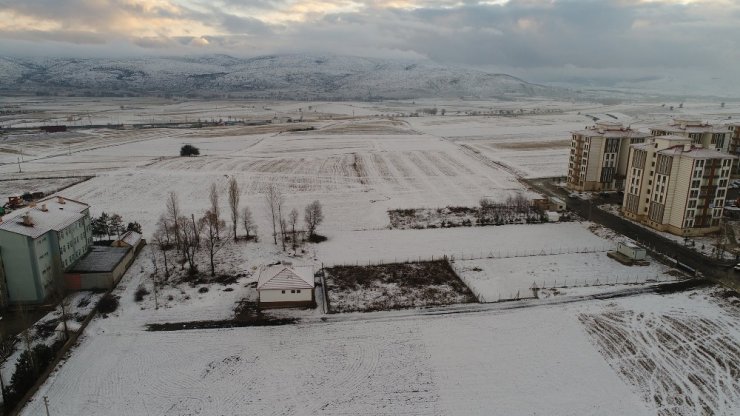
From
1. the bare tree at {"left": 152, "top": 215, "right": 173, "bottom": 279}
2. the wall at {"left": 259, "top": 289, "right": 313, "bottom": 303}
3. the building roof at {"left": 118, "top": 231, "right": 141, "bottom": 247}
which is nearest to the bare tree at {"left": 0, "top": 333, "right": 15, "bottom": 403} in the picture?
the building roof at {"left": 118, "top": 231, "right": 141, "bottom": 247}

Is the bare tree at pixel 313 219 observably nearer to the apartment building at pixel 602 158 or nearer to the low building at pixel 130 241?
the low building at pixel 130 241

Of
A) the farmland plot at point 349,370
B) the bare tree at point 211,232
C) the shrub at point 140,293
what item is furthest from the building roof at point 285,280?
the shrub at point 140,293

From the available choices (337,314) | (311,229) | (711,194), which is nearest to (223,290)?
(337,314)

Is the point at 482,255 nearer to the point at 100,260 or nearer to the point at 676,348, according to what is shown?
the point at 676,348

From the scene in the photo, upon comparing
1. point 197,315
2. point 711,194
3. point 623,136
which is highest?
point 623,136

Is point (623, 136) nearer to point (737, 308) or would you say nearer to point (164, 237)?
point (737, 308)

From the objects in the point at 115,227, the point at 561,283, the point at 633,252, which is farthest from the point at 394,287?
the point at 115,227
